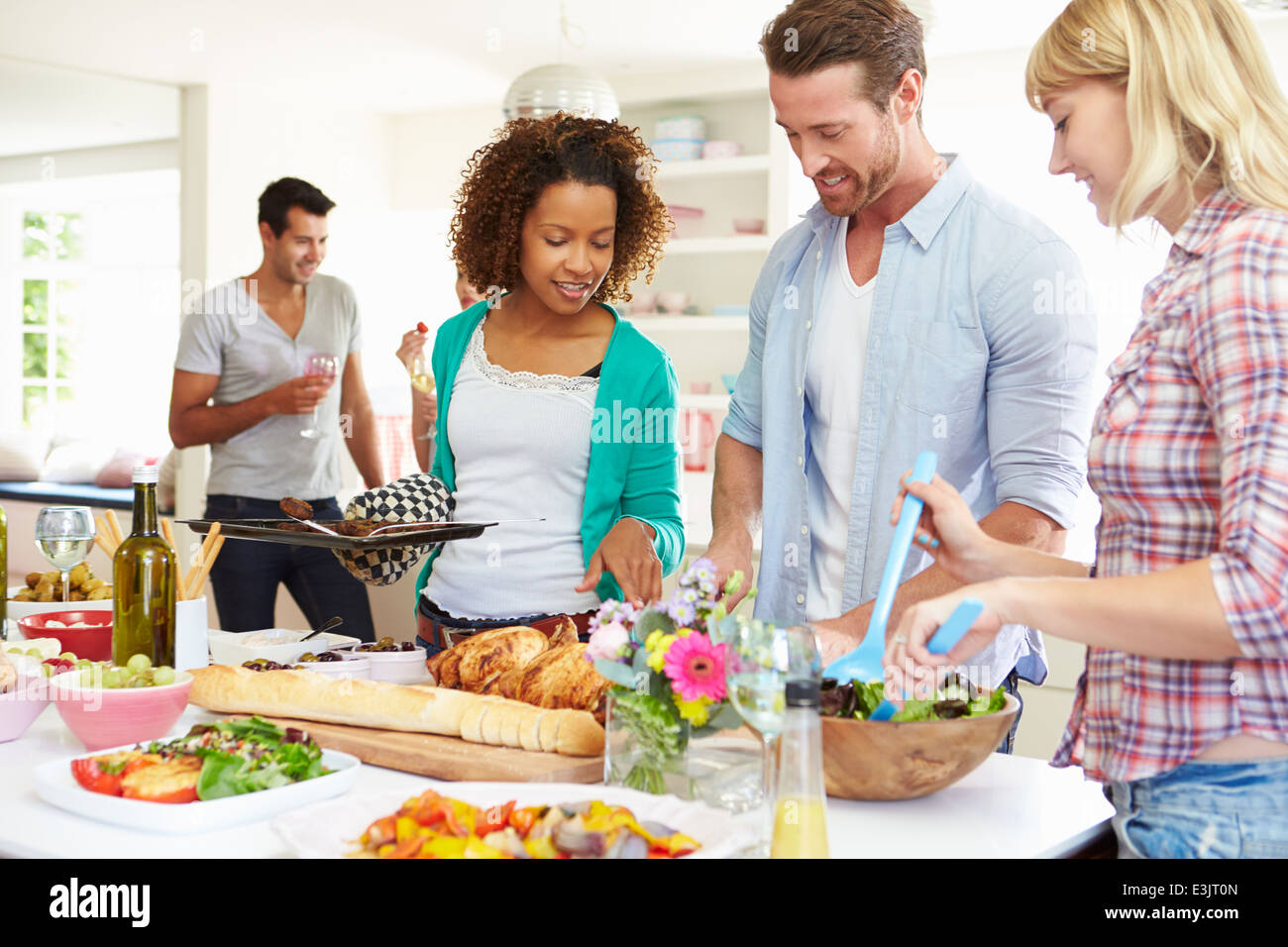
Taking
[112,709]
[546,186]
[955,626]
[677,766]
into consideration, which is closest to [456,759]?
[677,766]

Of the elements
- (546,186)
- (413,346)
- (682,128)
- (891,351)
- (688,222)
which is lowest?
(891,351)

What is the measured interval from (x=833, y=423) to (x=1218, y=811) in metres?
0.92

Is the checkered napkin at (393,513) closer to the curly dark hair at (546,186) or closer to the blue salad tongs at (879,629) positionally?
the curly dark hair at (546,186)

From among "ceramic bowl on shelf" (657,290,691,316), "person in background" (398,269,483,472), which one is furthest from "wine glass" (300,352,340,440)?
"ceramic bowl on shelf" (657,290,691,316)

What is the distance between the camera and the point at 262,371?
3.65 meters

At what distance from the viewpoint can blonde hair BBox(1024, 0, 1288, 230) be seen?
1.09m

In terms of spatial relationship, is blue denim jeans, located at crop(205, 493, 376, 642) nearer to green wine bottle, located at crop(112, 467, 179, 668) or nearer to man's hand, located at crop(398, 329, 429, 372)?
man's hand, located at crop(398, 329, 429, 372)


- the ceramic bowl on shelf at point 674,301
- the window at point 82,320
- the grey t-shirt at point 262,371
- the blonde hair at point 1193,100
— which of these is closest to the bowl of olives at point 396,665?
the blonde hair at point 1193,100

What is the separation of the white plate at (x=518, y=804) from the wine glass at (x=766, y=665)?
6 cm

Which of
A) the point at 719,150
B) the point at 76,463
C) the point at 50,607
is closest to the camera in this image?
the point at 50,607

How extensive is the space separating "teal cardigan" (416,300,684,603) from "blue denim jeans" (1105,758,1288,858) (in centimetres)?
106

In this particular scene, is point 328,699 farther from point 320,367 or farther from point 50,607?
point 320,367

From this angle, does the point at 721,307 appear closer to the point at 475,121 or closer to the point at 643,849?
the point at 475,121
